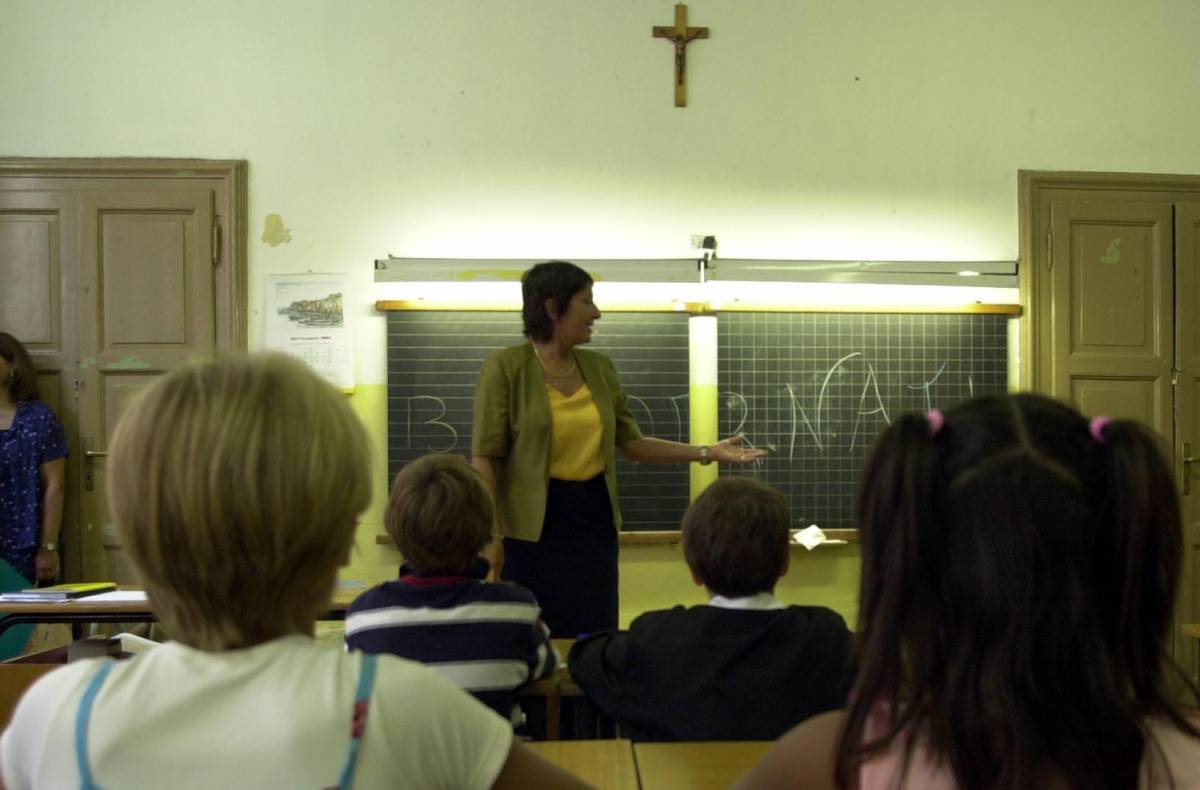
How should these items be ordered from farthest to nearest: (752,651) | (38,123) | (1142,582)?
(38,123)
(752,651)
(1142,582)

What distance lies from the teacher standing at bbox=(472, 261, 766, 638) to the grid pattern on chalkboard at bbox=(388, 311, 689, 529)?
1.27m

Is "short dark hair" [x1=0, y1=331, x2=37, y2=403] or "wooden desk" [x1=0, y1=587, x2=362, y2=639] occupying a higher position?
"short dark hair" [x1=0, y1=331, x2=37, y2=403]

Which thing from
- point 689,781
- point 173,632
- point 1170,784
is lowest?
point 689,781

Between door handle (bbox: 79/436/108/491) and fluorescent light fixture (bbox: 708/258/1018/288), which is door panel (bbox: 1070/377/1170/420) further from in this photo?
door handle (bbox: 79/436/108/491)

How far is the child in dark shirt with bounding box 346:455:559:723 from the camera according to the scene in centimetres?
190

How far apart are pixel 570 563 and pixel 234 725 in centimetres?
209

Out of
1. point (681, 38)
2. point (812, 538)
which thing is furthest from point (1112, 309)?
point (681, 38)

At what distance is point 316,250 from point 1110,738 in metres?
3.89

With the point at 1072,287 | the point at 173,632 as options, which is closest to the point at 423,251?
the point at 1072,287

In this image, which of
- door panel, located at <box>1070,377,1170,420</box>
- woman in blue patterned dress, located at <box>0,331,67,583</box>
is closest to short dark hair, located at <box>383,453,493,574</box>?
woman in blue patterned dress, located at <box>0,331,67,583</box>

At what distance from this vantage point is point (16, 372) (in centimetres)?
407

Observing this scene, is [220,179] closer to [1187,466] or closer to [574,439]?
[574,439]

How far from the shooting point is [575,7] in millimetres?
4336

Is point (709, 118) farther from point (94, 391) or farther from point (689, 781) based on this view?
point (689, 781)
